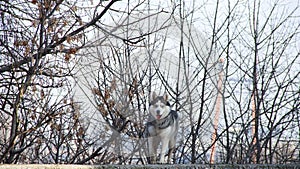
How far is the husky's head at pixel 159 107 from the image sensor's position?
1687 millimetres

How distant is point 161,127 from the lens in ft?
5.58

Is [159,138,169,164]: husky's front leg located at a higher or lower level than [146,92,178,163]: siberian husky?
lower

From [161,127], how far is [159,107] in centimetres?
9

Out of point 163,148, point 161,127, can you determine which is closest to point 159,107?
point 161,127

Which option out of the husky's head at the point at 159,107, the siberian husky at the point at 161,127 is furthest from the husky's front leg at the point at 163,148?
the husky's head at the point at 159,107

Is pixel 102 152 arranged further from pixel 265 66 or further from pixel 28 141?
pixel 265 66

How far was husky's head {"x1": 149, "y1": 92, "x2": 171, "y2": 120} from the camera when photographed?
5.53 feet

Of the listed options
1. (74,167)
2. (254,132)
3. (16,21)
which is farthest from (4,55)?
(254,132)

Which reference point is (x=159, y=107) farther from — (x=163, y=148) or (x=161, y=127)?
(x=163, y=148)

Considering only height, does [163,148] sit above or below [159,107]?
below

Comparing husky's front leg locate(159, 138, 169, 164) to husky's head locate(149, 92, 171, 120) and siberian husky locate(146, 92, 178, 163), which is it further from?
husky's head locate(149, 92, 171, 120)

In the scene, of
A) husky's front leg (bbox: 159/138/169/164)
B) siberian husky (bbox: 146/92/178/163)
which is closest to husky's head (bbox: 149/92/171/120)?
siberian husky (bbox: 146/92/178/163)

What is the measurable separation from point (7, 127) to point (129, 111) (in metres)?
0.71

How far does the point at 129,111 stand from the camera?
2195 millimetres
